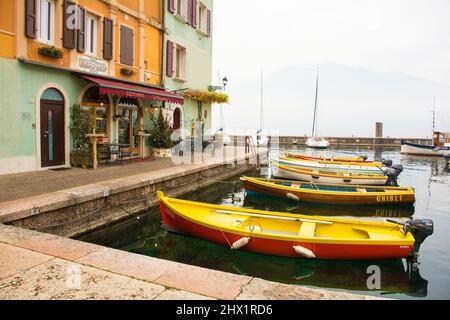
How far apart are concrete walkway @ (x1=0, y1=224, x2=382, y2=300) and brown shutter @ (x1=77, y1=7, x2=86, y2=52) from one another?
8.99 m

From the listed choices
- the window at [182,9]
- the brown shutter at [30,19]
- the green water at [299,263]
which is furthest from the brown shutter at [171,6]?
the green water at [299,263]

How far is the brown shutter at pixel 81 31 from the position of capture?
11914 mm

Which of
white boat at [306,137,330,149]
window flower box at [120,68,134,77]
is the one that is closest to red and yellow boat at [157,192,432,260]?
window flower box at [120,68,134,77]

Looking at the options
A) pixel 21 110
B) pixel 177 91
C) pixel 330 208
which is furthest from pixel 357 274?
pixel 177 91

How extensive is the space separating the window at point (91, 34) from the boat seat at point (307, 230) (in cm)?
1013

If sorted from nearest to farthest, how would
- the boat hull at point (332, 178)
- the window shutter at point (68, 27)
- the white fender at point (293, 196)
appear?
1. the window shutter at point (68, 27)
2. the white fender at point (293, 196)
3. the boat hull at point (332, 178)

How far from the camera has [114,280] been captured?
12.7ft

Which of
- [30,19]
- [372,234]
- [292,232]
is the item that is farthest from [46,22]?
[372,234]

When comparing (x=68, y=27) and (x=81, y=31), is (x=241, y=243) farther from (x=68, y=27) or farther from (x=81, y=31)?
(x=81, y=31)

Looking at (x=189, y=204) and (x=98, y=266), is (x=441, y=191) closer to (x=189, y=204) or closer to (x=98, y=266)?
(x=189, y=204)

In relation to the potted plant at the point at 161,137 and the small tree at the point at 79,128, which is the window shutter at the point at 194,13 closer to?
the potted plant at the point at 161,137

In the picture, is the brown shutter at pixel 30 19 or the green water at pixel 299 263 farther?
the brown shutter at pixel 30 19

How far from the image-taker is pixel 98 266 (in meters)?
4.25

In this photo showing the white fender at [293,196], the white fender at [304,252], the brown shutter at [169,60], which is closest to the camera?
the white fender at [304,252]
